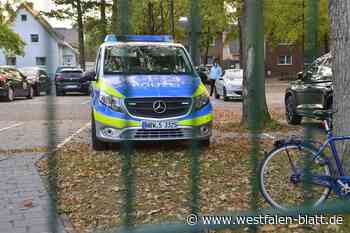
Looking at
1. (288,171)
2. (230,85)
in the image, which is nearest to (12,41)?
(288,171)

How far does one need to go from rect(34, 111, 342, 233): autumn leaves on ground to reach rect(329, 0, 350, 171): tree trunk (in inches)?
28.0

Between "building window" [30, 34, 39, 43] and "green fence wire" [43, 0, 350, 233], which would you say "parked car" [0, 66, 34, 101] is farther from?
"building window" [30, 34, 39, 43]

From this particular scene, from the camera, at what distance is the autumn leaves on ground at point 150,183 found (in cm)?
436

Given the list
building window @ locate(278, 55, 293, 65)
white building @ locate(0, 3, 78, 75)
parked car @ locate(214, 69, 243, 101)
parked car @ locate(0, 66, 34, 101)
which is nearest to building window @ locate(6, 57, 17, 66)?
white building @ locate(0, 3, 78, 75)

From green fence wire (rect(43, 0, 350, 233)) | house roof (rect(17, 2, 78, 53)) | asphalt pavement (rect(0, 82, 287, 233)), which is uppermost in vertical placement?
house roof (rect(17, 2, 78, 53))

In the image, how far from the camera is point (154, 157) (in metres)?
7.58

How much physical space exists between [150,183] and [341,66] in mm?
2709

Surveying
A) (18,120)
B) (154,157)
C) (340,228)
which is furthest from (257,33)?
(18,120)

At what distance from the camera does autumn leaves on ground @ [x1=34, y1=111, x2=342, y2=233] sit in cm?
436

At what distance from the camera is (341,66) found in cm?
391

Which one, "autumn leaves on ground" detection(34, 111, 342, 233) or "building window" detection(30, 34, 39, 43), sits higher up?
"building window" detection(30, 34, 39, 43)

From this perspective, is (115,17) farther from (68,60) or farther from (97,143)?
(97,143)

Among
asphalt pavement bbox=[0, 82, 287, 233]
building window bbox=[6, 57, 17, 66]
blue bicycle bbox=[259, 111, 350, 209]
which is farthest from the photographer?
blue bicycle bbox=[259, 111, 350, 209]

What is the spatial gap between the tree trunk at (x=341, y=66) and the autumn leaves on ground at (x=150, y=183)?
71 centimetres
